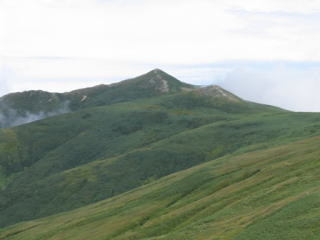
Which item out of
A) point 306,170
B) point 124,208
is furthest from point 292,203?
point 124,208

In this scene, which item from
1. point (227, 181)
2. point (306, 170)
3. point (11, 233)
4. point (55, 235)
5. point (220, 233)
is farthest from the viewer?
point (11, 233)

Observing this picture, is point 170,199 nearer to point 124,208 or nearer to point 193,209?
point 124,208

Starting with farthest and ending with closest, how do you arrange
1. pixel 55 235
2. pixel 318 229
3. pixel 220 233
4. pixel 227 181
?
pixel 55 235 → pixel 227 181 → pixel 220 233 → pixel 318 229

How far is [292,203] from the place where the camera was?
3179 inches

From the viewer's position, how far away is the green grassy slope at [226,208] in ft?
249

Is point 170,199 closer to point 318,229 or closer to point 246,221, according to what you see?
point 246,221

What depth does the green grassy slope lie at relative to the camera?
2990 inches

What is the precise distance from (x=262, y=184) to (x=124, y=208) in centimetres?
5536

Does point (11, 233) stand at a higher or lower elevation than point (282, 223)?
lower

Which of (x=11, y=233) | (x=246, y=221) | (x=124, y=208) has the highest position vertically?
(x=246, y=221)

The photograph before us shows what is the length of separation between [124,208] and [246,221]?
80.5 m

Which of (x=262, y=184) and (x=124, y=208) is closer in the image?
(x=262, y=184)

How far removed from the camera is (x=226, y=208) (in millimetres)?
99750

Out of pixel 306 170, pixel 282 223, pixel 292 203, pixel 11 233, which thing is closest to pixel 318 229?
pixel 282 223
